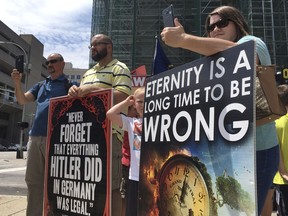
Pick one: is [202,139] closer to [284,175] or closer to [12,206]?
[284,175]

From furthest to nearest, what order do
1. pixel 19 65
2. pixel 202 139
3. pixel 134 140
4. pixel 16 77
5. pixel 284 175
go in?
1. pixel 19 65
2. pixel 16 77
3. pixel 284 175
4. pixel 134 140
5. pixel 202 139

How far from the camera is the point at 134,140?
9.59 feet

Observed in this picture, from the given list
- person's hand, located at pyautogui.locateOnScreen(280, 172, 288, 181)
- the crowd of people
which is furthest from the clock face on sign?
person's hand, located at pyautogui.locateOnScreen(280, 172, 288, 181)

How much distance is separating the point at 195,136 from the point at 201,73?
32cm

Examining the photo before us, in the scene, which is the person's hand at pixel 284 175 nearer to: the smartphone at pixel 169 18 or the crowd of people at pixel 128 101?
the crowd of people at pixel 128 101

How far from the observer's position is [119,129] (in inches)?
128

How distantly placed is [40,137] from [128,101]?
1284mm

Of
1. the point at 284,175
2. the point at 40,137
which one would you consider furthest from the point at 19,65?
the point at 284,175

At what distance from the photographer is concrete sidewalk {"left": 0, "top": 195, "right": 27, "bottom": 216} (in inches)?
209

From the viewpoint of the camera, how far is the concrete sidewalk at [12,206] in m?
5.30

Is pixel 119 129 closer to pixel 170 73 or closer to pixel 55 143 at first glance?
pixel 55 143

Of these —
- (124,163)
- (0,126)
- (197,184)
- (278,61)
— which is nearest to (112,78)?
(124,163)

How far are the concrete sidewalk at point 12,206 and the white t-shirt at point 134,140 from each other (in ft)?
9.75

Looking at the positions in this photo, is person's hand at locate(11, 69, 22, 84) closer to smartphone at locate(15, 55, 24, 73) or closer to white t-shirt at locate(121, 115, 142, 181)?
smartphone at locate(15, 55, 24, 73)
